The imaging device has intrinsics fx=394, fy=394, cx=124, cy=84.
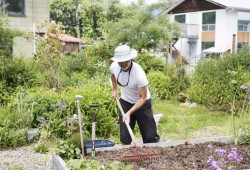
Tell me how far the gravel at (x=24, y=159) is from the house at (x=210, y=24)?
72.5 feet

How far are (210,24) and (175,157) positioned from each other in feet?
88.0

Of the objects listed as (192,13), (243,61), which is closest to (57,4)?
(192,13)

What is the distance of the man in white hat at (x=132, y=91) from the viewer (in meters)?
4.55

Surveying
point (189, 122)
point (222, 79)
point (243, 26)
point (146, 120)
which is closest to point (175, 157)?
point (146, 120)

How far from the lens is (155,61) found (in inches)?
535

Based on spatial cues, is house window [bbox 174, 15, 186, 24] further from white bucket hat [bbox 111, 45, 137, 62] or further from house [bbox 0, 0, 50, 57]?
white bucket hat [bbox 111, 45, 137, 62]

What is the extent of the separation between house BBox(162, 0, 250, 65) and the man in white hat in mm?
22656

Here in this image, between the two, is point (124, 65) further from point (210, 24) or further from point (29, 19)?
point (210, 24)

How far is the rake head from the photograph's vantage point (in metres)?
3.96

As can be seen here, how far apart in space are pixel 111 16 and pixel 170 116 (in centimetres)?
2945

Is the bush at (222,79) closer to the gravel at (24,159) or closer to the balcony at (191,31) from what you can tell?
the gravel at (24,159)

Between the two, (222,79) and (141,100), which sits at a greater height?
(141,100)

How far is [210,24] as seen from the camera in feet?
97.6

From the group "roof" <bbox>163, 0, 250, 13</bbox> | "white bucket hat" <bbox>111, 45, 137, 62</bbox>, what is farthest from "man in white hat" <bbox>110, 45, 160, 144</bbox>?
"roof" <bbox>163, 0, 250, 13</bbox>
